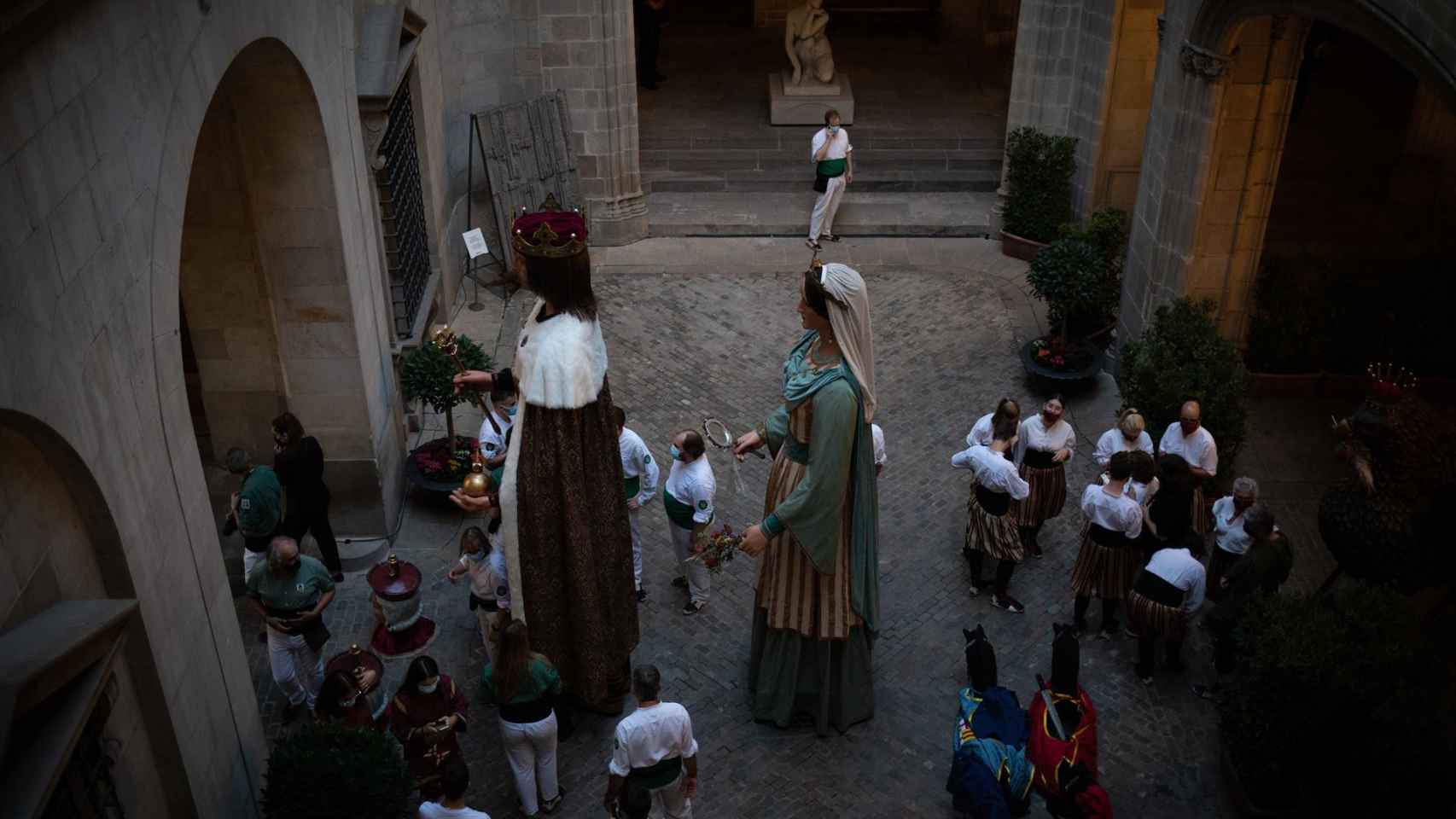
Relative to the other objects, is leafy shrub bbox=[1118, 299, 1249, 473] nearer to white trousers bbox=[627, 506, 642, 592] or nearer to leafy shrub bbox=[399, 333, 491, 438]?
white trousers bbox=[627, 506, 642, 592]

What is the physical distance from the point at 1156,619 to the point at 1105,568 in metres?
0.54

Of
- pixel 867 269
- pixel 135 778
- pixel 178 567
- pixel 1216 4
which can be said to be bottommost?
pixel 867 269

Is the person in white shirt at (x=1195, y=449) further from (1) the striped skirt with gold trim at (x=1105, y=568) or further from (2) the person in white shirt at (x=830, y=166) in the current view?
(2) the person in white shirt at (x=830, y=166)

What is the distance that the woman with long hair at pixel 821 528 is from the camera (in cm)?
691

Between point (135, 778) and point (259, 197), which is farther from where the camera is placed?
point (259, 197)

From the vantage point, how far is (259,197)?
28.6 ft

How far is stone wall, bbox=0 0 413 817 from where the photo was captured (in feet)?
15.6

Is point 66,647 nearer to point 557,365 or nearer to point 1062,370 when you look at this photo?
point 557,365

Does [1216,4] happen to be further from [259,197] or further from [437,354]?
[259,197]

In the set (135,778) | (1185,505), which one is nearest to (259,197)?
(135,778)

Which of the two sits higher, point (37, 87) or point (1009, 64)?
point (37, 87)

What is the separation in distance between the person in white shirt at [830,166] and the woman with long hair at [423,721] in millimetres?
8633

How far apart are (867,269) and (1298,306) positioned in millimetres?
4638

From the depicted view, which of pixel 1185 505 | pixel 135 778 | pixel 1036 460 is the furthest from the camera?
pixel 1036 460
